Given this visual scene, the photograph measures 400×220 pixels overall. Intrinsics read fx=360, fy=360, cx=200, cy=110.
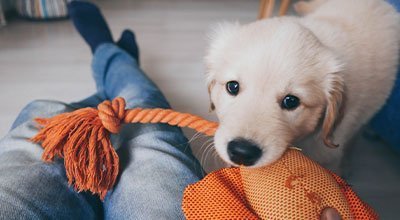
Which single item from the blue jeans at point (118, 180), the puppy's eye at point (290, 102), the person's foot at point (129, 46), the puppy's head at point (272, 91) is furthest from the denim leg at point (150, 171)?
the person's foot at point (129, 46)

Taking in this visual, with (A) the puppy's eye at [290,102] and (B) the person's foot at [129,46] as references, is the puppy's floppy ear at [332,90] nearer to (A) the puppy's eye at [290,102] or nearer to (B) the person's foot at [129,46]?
(A) the puppy's eye at [290,102]

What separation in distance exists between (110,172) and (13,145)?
0.27m

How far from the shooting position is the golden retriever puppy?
29.9 inches

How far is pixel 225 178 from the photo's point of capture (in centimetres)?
67

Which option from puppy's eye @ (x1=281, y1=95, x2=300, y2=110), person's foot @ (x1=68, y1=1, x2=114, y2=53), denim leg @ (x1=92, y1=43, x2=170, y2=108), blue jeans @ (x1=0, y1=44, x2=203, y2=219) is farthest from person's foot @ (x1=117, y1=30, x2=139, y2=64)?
puppy's eye @ (x1=281, y1=95, x2=300, y2=110)

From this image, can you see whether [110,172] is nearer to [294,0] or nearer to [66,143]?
[66,143]

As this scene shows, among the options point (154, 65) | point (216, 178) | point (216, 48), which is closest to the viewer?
point (216, 178)

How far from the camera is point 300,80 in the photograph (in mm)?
818

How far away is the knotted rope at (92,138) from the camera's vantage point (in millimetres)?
796

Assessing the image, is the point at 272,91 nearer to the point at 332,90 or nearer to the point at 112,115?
the point at 332,90

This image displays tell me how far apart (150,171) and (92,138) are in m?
0.17

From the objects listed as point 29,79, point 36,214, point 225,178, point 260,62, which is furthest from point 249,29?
point 29,79

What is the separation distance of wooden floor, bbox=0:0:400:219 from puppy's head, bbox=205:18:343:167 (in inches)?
16.4

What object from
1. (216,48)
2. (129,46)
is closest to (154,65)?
(129,46)
